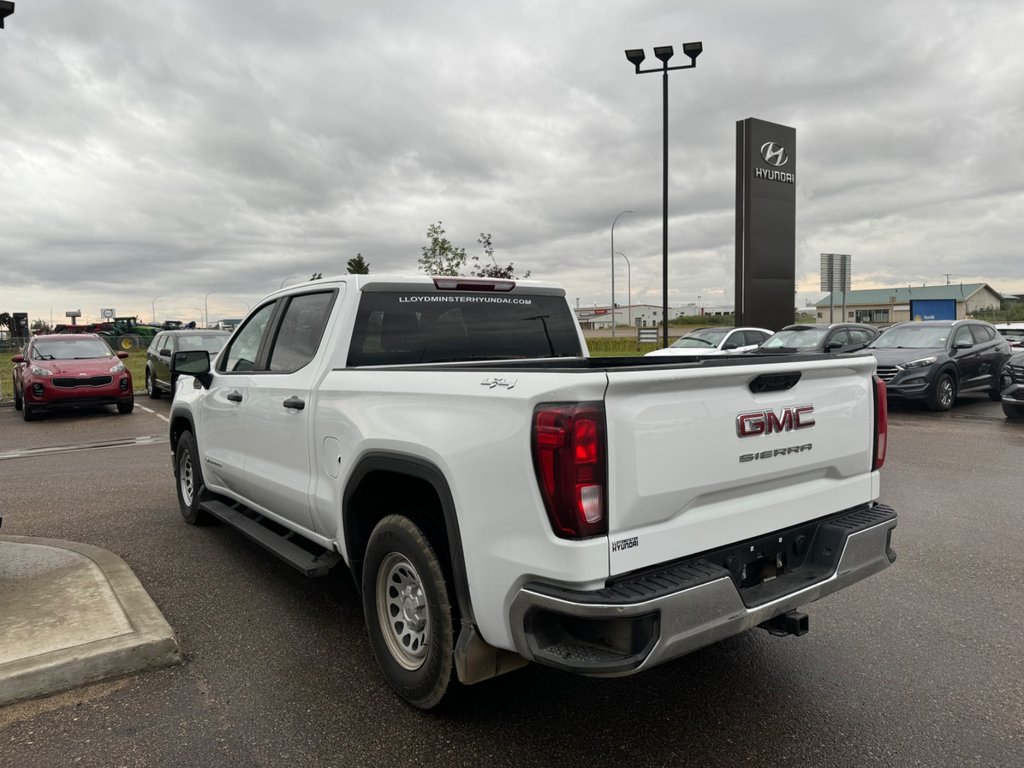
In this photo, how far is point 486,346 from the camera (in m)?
4.38

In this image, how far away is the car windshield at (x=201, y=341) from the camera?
17.0m

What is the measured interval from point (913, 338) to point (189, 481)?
43.8ft

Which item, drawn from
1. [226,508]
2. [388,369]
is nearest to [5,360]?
[226,508]

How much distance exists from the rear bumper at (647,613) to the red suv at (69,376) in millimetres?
14435

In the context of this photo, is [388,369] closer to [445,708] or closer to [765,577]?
[445,708]

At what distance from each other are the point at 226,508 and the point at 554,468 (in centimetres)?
365

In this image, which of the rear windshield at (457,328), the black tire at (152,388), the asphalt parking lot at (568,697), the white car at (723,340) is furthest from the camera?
the black tire at (152,388)

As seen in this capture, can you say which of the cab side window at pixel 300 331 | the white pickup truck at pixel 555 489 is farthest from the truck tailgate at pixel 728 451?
the cab side window at pixel 300 331

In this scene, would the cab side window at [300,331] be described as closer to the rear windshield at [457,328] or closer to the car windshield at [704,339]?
the rear windshield at [457,328]

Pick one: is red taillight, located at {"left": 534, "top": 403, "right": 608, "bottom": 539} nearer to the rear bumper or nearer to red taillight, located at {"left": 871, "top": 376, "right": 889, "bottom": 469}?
the rear bumper

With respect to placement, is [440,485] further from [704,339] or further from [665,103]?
[665,103]

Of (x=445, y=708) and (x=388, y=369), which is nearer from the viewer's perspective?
(x=445, y=708)

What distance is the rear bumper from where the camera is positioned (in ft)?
7.79

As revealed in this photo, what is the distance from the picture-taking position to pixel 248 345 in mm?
4984
